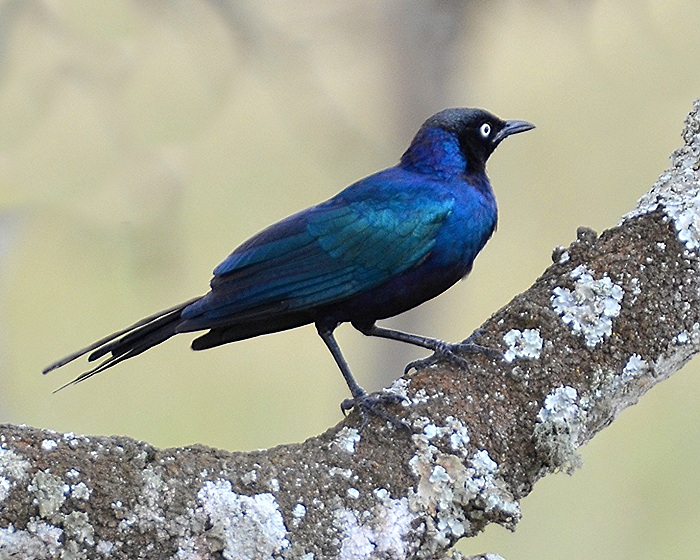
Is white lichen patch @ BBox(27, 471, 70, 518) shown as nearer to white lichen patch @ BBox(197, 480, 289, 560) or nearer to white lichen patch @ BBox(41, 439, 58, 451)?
white lichen patch @ BBox(41, 439, 58, 451)

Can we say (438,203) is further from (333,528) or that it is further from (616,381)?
(333,528)

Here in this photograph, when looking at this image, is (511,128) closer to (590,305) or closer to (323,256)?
(323,256)

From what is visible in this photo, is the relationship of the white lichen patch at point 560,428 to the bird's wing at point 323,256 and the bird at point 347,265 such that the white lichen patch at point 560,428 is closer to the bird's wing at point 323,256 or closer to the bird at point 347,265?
the bird at point 347,265

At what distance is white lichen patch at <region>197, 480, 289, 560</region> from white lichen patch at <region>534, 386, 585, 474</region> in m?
0.53

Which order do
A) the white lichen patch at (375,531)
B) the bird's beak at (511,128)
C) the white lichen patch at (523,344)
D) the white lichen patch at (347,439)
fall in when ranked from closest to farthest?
1. the white lichen patch at (375,531)
2. the white lichen patch at (347,439)
3. the white lichen patch at (523,344)
4. the bird's beak at (511,128)

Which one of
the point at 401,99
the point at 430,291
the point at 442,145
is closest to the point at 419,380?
the point at 430,291

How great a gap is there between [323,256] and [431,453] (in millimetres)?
803

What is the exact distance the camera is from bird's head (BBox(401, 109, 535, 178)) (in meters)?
2.77

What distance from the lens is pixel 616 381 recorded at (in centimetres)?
197

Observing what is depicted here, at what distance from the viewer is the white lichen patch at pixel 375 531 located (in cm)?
169

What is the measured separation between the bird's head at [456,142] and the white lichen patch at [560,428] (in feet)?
3.17

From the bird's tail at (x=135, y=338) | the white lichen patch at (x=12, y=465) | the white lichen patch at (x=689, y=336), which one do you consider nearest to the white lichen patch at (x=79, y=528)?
the white lichen patch at (x=12, y=465)

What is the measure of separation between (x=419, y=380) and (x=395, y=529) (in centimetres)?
36

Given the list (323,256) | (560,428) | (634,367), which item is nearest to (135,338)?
(323,256)
